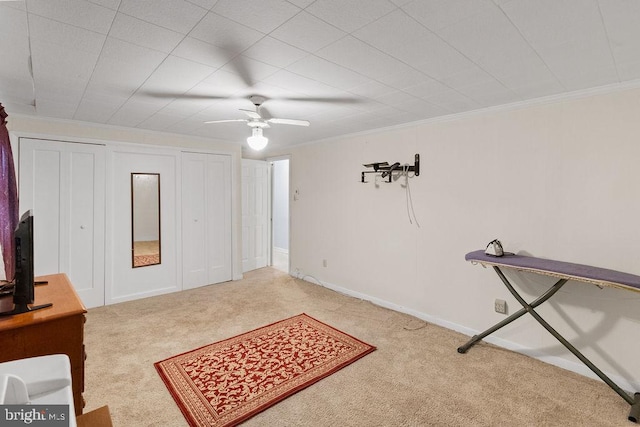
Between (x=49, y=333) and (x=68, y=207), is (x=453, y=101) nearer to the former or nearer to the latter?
(x=49, y=333)

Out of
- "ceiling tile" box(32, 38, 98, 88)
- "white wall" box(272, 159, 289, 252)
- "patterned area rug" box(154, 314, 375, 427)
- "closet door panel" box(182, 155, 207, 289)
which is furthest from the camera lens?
"white wall" box(272, 159, 289, 252)

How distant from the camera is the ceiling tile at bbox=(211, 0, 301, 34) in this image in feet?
4.53

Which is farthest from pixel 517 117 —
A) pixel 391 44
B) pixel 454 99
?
pixel 391 44

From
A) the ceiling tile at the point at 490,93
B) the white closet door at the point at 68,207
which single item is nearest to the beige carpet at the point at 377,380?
the white closet door at the point at 68,207

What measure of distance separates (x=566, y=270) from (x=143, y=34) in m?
3.13

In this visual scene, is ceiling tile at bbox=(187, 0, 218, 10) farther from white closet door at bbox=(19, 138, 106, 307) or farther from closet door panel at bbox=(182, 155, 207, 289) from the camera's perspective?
closet door panel at bbox=(182, 155, 207, 289)

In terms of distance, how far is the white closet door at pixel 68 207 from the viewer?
3.53 metres

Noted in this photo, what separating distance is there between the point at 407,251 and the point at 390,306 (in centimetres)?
77

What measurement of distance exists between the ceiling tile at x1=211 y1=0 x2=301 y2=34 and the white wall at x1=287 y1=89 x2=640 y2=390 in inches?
93.3

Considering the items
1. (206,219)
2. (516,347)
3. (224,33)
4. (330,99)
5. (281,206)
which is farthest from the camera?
(281,206)

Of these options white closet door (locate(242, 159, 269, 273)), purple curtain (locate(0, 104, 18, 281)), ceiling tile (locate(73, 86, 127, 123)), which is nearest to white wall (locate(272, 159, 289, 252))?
white closet door (locate(242, 159, 269, 273))

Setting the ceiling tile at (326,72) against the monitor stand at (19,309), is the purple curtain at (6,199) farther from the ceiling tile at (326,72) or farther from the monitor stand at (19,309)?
the ceiling tile at (326,72)

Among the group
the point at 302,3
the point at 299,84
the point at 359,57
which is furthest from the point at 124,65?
the point at 359,57

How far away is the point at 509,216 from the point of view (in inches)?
114
